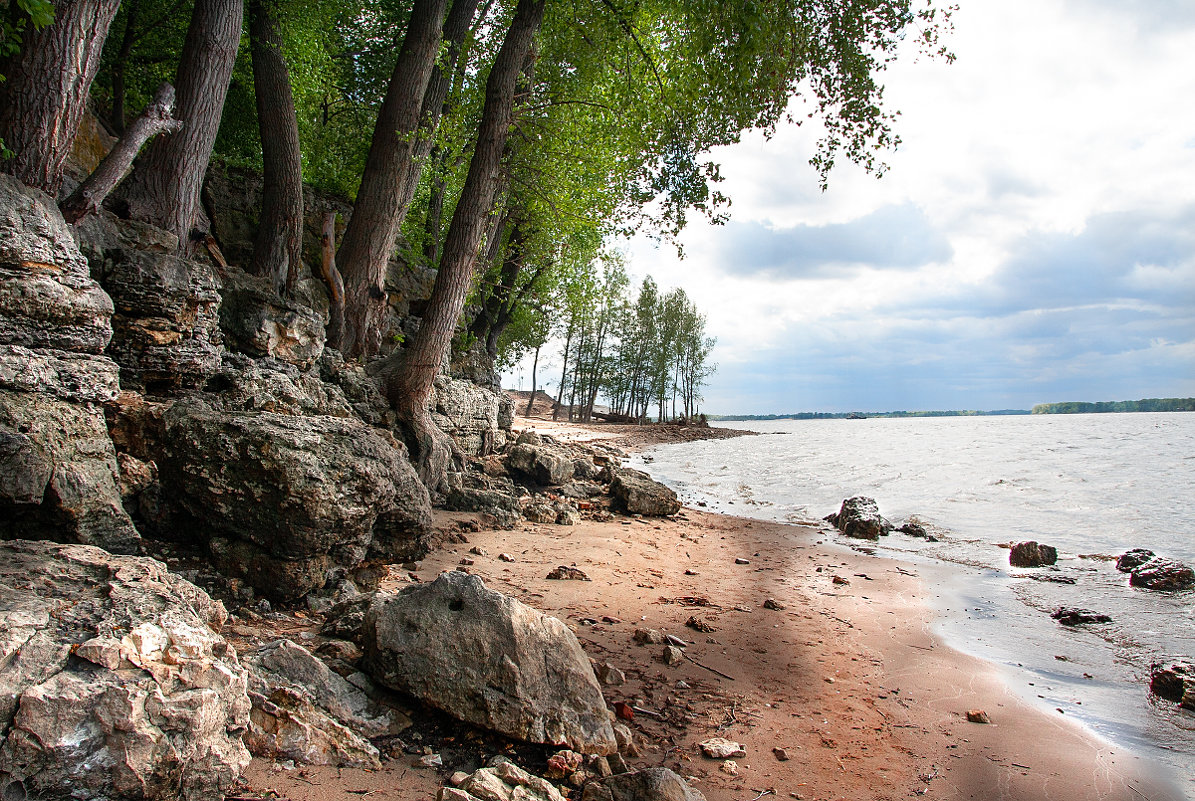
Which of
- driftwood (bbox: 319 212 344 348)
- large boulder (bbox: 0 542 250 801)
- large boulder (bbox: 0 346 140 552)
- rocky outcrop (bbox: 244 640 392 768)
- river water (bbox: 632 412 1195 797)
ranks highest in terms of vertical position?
driftwood (bbox: 319 212 344 348)

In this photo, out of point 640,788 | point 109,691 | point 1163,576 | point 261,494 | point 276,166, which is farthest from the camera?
point 276,166

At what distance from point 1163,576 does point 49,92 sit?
12.9 meters

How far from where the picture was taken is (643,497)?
11.5 m

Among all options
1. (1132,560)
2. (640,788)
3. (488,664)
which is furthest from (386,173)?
(1132,560)

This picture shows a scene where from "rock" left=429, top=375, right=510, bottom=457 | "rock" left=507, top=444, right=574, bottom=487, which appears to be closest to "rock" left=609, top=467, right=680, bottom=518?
"rock" left=507, top=444, right=574, bottom=487

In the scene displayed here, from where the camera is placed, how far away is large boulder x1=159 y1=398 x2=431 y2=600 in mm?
4109

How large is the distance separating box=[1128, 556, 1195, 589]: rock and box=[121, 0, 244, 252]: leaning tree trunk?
12.4 m

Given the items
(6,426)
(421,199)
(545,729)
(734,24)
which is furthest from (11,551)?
(421,199)

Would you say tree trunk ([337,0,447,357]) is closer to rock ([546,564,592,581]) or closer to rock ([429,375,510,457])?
rock ([429,375,510,457])

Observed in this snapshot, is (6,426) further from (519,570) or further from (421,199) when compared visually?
(421,199)

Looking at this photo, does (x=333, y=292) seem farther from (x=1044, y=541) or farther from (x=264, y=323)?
(x=1044, y=541)

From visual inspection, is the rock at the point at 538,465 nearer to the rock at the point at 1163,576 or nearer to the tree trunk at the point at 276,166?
the tree trunk at the point at 276,166

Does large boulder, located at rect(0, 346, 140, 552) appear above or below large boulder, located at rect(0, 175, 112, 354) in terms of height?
below

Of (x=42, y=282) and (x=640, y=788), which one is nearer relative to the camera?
(x=640, y=788)
